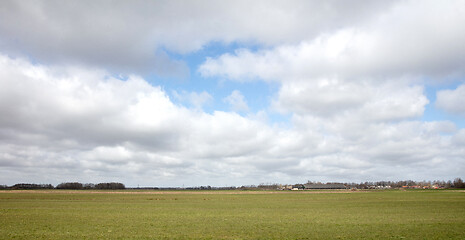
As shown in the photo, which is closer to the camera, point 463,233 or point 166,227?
point 463,233

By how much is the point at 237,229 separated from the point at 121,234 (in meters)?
9.73

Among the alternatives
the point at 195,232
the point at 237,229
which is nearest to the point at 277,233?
the point at 237,229

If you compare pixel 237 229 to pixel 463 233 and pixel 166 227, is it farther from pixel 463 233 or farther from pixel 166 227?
pixel 463 233

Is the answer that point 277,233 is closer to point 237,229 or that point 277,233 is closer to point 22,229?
point 237,229

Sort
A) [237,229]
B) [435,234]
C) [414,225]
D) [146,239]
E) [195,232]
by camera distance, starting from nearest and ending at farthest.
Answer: [146,239] → [435,234] → [195,232] → [237,229] → [414,225]

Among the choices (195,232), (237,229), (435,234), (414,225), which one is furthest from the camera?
(414,225)

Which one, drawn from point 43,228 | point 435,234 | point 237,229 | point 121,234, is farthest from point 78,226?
point 435,234

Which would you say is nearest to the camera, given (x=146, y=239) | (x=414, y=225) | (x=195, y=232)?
(x=146, y=239)

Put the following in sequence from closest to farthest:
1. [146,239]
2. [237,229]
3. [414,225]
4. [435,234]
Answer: [146,239], [435,234], [237,229], [414,225]

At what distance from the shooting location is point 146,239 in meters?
22.0

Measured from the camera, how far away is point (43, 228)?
27172 mm

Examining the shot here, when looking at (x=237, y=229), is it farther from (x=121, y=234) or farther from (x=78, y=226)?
(x=78, y=226)

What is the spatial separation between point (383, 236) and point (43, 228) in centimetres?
2864

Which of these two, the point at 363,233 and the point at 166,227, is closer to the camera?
the point at 363,233
